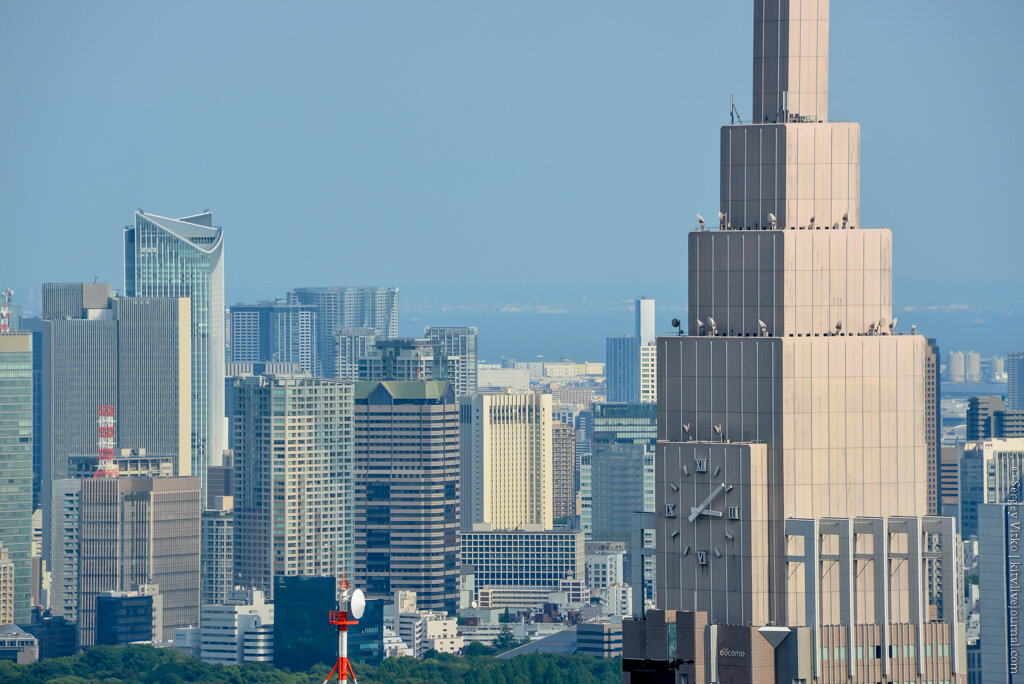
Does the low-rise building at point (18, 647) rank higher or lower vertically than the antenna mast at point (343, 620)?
lower

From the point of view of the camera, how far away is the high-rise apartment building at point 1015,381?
549 feet

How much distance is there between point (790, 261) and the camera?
35625mm

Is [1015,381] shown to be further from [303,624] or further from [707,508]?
[707,508]

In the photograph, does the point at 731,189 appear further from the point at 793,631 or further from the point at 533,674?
the point at 533,674

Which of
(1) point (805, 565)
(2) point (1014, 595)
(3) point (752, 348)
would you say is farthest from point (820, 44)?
(2) point (1014, 595)

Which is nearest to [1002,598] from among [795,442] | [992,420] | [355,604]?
[795,442]

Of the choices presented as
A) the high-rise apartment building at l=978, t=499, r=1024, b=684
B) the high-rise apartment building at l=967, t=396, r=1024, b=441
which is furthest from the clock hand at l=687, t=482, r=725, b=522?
the high-rise apartment building at l=967, t=396, r=1024, b=441

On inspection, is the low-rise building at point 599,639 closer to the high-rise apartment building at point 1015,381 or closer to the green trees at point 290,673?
the green trees at point 290,673

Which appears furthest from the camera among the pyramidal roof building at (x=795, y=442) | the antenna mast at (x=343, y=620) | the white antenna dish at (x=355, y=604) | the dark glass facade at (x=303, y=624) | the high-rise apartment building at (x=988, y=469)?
the dark glass facade at (x=303, y=624)

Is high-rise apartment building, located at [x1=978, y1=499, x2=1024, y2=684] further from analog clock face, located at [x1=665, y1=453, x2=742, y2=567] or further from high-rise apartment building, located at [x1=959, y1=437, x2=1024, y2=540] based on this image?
analog clock face, located at [x1=665, y1=453, x2=742, y2=567]

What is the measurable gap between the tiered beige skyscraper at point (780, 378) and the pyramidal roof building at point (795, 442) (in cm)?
3

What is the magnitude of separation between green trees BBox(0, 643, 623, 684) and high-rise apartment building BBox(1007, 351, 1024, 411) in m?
34.7

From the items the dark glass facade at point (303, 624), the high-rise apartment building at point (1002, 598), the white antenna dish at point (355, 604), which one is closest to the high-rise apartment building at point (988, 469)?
the high-rise apartment building at point (1002, 598)

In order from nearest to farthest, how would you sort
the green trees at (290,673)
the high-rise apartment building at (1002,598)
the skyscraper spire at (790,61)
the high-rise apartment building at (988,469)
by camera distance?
1. the skyscraper spire at (790,61)
2. the high-rise apartment building at (1002,598)
3. the high-rise apartment building at (988,469)
4. the green trees at (290,673)
